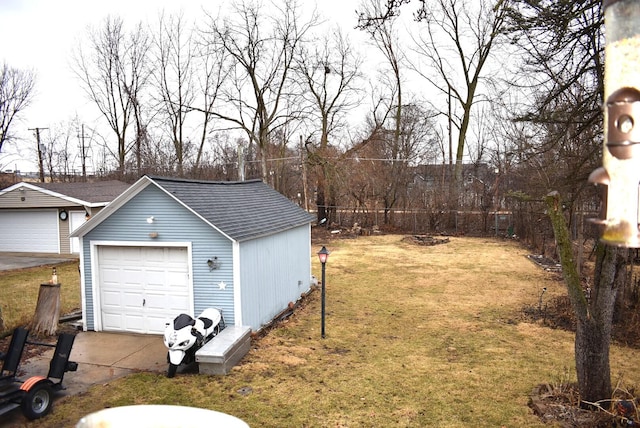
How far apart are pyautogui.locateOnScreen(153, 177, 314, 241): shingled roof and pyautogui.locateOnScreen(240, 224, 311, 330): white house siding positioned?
0.27 m

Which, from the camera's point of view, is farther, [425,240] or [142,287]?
[425,240]

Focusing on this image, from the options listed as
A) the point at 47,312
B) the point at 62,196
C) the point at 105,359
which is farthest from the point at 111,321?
the point at 62,196

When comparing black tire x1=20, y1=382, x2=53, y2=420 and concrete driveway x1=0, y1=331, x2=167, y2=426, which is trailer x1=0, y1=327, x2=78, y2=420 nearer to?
black tire x1=20, y1=382, x2=53, y2=420

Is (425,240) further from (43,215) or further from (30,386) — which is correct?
(30,386)

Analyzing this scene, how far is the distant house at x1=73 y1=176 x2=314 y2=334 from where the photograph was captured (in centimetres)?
832

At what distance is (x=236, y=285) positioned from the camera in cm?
820

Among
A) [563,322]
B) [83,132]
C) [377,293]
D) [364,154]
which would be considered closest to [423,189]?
[364,154]

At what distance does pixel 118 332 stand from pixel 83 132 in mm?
33106

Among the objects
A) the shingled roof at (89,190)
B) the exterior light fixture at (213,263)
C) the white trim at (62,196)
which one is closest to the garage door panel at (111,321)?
the exterior light fixture at (213,263)

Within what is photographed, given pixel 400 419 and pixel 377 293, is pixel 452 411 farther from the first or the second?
pixel 377 293

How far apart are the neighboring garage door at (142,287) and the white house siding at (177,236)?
0.82ft

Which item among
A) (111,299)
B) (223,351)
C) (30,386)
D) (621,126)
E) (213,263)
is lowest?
(223,351)

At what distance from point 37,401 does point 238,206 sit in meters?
5.55

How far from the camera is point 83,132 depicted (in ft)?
119
